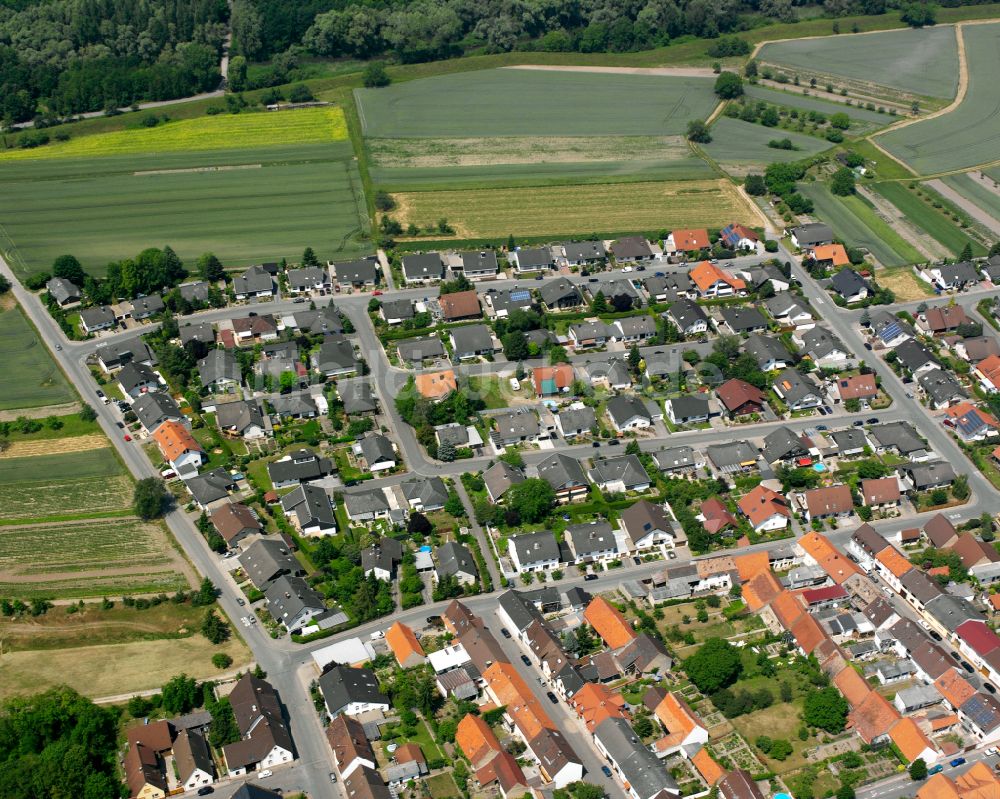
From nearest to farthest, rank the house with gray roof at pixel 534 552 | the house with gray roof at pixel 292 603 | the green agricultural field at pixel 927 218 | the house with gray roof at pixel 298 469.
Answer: the house with gray roof at pixel 292 603 → the house with gray roof at pixel 534 552 → the house with gray roof at pixel 298 469 → the green agricultural field at pixel 927 218

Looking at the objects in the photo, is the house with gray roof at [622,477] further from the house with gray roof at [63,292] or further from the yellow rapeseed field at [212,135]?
the yellow rapeseed field at [212,135]

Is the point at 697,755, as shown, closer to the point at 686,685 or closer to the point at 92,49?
the point at 686,685

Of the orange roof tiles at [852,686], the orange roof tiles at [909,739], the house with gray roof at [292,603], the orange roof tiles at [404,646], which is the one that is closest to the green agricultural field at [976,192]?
the orange roof tiles at [852,686]

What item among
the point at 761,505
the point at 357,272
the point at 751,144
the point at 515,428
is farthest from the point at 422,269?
the point at 751,144

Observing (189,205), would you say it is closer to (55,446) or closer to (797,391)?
(55,446)

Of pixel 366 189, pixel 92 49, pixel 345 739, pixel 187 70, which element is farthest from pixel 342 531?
pixel 92 49

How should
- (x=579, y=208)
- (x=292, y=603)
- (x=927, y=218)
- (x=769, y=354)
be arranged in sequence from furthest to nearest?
(x=579, y=208), (x=927, y=218), (x=769, y=354), (x=292, y=603)
